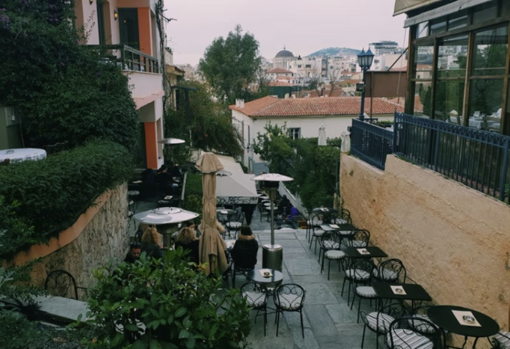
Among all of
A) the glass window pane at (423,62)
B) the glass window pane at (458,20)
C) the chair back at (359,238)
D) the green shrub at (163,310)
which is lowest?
the chair back at (359,238)

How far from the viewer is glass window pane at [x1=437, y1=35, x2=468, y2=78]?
29.2ft

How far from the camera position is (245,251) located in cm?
923

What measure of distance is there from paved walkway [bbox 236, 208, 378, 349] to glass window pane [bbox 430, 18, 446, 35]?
20.6 feet

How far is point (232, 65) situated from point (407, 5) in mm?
52470

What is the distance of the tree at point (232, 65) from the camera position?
61.1 m

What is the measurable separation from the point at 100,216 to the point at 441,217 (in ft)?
22.3

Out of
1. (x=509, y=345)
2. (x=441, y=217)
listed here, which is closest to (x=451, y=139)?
(x=441, y=217)

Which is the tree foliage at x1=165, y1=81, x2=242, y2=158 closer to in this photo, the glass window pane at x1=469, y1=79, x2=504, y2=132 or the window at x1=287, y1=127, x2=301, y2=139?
the window at x1=287, y1=127, x2=301, y2=139

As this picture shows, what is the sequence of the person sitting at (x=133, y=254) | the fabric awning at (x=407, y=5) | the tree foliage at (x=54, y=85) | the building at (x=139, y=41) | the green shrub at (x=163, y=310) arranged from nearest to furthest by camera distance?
the green shrub at (x=163, y=310), the fabric awning at (x=407, y=5), the tree foliage at (x=54, y=85), the person sitting at (x=133, y=254), the building at (x=139, y=41)

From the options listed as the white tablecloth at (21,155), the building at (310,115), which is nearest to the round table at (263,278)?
the white tablecloth at (21,155)

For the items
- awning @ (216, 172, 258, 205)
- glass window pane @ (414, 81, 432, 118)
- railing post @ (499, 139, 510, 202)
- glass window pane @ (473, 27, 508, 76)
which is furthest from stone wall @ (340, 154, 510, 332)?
awning @ (216, 172, 258, 205)

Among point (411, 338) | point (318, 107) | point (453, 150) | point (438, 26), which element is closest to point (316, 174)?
point (438, 26)

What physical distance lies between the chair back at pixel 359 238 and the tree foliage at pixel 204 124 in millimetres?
13524

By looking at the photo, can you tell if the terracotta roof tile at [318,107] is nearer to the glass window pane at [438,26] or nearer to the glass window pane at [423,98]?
the glass window pane at [423,98]
